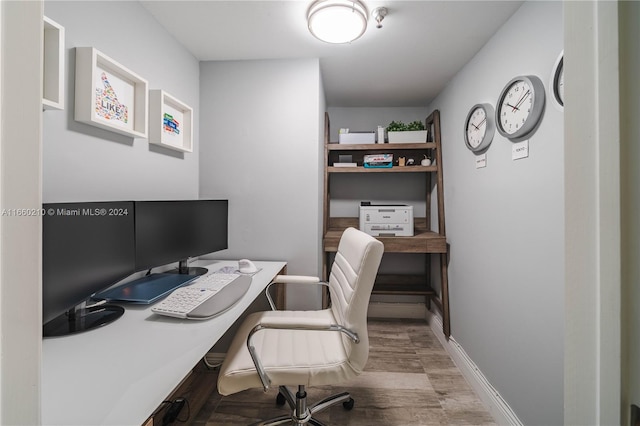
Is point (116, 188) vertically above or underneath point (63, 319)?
above

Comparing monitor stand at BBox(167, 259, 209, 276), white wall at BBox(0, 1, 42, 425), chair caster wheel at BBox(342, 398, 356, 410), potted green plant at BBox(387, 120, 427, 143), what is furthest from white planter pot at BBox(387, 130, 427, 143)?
white wall at BBox(0, 1, 42, 425)

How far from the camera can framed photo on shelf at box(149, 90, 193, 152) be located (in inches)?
64.2

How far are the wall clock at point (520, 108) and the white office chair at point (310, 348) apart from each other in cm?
101

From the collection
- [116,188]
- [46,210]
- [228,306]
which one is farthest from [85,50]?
[228,306]

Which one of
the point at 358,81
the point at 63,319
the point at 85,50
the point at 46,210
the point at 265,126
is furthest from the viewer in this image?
the point at 358,81

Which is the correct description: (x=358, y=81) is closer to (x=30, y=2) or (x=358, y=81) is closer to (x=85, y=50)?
(x=85, y=50)

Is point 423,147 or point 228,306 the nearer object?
point 228,306

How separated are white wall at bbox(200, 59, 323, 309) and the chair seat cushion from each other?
0.80 meters

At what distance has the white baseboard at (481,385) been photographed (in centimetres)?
158

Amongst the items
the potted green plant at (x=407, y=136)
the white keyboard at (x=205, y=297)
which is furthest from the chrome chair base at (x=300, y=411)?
the potted green plant at (x=407, y=136)

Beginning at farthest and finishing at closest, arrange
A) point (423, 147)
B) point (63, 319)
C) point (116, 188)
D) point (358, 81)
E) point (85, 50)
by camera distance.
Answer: point (423, 147)
point (358, 81)
point (116, 188)
point (85, 50)
point (63, 319)

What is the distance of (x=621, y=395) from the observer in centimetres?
39

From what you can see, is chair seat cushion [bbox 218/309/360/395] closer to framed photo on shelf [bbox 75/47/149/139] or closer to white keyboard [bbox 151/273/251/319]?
white keyboard [bbox 151/273/251/319]

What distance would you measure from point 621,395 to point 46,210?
4.74ft
